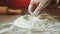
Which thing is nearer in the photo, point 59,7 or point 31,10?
point 31,10

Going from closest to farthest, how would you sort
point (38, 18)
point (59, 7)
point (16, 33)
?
1. point (16, 33)
2. point (38, 18)
3. point (59, 7)

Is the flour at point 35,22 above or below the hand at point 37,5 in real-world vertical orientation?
below

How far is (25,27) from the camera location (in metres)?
0.62

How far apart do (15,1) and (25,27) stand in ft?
1.36

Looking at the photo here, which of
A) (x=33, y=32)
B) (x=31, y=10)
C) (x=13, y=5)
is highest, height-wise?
(x=13, y=5)

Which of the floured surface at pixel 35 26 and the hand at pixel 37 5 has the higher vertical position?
the hand at pixel 37 5

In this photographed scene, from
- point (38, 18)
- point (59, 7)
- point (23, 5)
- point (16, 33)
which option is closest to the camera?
point (16, 33)

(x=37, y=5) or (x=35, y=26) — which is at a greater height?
(x=37, y=5)

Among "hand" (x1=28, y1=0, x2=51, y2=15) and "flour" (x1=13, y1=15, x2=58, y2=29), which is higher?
"hand" (x1=28, y1=0, x2=51, y2=15)

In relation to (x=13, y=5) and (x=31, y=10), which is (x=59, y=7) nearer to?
(x=31, y=10)

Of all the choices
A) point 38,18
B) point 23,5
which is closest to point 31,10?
point 38,18

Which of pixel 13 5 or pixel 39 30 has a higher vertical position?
pixel 13 5

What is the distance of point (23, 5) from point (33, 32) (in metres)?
0.45

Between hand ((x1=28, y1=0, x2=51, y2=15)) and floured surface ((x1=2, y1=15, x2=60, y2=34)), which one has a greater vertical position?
hand ((x1=28, y1=0, x2=51, y2=15))
